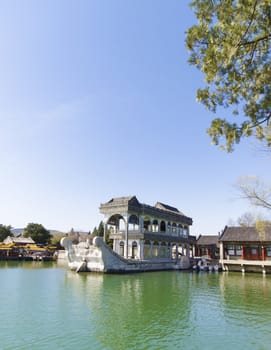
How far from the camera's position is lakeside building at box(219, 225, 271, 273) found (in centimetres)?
3302

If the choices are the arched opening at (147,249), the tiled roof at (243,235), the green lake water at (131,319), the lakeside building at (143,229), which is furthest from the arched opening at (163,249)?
the green lake water at (131,319)

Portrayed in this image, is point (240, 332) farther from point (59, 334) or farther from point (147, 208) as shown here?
point (147, 208)

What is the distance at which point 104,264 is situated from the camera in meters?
27.8

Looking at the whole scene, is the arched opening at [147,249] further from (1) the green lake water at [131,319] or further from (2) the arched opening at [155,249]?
(1) the green lake water at [131,319]

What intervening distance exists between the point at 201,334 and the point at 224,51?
9002 millimetres

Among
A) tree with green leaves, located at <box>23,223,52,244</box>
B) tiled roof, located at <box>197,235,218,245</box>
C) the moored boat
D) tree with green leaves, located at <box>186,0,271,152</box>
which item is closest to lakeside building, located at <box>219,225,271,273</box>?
the moored boat

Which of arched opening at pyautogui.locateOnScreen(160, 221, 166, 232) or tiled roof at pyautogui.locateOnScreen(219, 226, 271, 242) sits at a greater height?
arched opening at pyautogui.locateOnScreen(160, 221, 166, 232)

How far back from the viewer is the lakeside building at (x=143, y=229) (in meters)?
32.9

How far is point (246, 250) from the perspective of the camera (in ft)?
114

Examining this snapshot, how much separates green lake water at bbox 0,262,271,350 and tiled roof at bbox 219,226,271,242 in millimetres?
17739

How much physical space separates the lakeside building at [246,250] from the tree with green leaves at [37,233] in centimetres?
3897

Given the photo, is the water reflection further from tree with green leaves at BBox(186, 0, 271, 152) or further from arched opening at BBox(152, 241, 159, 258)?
arched opening at BBox(152, 241, 159, 258)

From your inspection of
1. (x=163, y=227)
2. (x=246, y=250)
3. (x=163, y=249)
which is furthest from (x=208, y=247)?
(x=246, y=250)

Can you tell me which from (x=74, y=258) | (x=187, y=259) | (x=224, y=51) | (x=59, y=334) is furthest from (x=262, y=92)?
(x=187, y=259)
